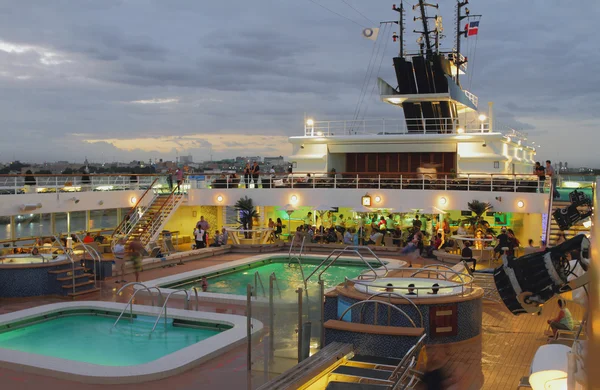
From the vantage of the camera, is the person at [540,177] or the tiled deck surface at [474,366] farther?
the person at [540,177]

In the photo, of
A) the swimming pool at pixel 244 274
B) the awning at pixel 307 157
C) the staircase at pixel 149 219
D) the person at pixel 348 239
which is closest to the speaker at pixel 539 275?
the swimming pool at pixel 244 274

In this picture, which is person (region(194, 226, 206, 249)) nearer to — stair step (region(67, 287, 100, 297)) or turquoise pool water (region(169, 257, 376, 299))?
turquoise pool water (region(169, 257, 376, 299))

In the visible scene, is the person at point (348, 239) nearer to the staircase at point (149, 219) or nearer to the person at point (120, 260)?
the staircase at point (149, 219)

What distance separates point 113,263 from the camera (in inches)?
605

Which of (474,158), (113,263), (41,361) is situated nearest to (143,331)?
(41,361)

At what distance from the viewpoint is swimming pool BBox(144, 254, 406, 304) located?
13.8 m

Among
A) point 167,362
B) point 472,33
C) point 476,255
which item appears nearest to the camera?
point 167,362

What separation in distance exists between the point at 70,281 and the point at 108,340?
3.70m

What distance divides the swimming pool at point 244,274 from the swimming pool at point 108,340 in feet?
5.36

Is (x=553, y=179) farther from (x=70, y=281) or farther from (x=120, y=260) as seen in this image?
(x=70, y=281)

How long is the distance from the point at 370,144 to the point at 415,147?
1.82 metres

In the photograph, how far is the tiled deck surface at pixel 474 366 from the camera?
24.7ft

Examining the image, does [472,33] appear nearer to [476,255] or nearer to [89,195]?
[476,255]

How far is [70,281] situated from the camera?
1338 cm
